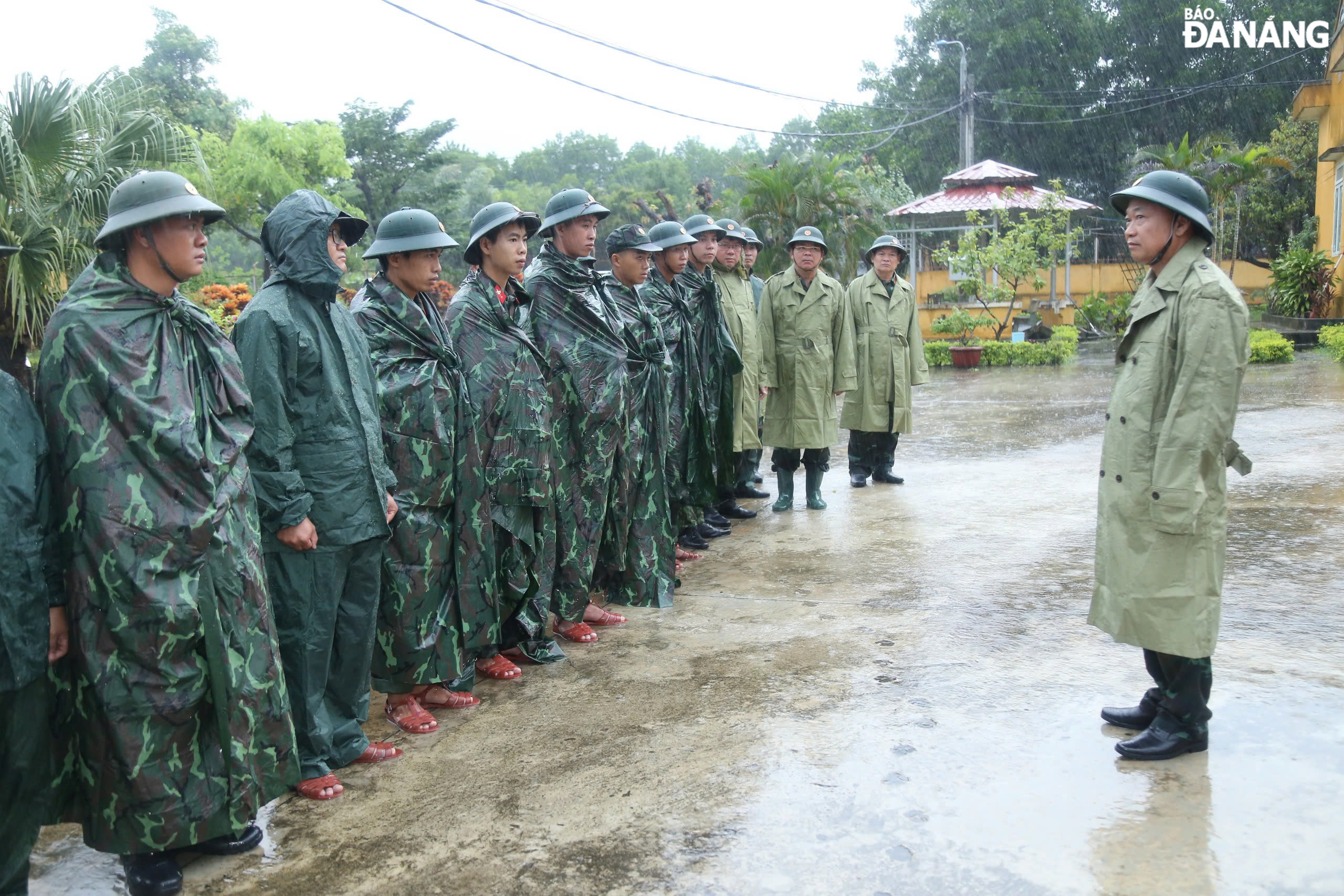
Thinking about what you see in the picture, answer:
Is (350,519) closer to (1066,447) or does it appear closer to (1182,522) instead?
(1182,522)

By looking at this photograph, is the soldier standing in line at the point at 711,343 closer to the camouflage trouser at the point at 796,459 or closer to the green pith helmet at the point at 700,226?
the green pith helmet at the point at 700,226

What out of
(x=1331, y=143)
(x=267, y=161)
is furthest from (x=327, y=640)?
(x=267, y=161)

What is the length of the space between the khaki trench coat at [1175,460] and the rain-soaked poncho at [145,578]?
256 centimetres

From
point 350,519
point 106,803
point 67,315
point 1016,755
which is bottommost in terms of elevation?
point 1016,755

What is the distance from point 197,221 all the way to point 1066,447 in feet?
25.6

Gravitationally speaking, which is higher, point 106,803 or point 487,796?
point 106,803

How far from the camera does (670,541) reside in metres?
5.37

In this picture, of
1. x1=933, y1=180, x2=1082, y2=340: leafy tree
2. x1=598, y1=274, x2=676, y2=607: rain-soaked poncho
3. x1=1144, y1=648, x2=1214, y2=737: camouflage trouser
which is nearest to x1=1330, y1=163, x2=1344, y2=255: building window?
x1=933, y1=180, x2=1082, y2=340: leafy tree

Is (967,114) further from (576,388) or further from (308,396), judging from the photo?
(308,396)

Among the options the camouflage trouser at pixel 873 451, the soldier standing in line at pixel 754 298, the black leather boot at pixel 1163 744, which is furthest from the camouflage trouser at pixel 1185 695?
the camouflage trouser at pixel 873 451

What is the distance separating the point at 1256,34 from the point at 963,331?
61.0 ft

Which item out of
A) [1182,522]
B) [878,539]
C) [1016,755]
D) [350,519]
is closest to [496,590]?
[350,519]

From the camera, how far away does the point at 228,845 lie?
3.03 metres

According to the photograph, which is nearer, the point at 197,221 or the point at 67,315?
the point at 67,315
